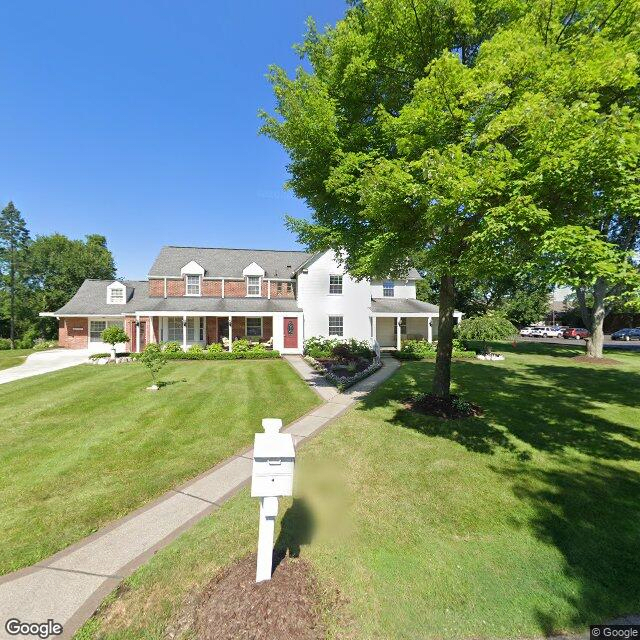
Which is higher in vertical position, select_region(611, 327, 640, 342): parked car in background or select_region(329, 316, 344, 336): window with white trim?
select_region(329, 316, 344, 336): window with white trim

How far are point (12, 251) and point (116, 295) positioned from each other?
20266 mm

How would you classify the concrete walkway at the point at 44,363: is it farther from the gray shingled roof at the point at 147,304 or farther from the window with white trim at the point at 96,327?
the gray shingled roof at the point at 147,304

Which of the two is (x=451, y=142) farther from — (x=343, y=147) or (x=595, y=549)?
(x=595, y=549)

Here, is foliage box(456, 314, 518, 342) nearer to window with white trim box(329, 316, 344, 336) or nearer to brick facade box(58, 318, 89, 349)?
window with white trim box(329, 316, 344, 336)

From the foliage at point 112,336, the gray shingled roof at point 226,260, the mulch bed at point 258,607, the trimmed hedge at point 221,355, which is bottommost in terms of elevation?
the mulch bed at point 258,607

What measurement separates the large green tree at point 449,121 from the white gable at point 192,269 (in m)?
17.7

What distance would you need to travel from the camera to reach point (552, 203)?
6.28 meters

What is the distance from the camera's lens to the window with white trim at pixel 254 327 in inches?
1016

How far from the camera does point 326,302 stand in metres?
25.3

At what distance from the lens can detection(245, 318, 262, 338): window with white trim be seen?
2580 cm

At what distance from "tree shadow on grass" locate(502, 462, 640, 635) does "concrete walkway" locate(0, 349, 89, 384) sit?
19.7m

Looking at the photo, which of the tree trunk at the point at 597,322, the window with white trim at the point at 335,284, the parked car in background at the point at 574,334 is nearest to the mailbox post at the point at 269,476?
the window with white trim at the point at 335,284

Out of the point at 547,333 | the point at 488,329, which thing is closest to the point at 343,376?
the point at 488,329

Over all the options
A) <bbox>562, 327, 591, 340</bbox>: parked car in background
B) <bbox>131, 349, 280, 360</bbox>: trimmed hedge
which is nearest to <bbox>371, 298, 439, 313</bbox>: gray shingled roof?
<bbox>131, 349, 280, 360</bbox>: trimmed hedge
